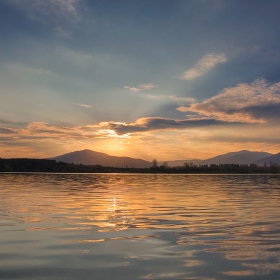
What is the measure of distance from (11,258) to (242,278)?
23.5 ft

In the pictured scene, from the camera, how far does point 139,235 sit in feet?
51.7

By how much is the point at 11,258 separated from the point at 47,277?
266 centimetres

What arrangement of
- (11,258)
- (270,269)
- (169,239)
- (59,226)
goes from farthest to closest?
(59,226) → (169,239) → (11,258) → (270,269)

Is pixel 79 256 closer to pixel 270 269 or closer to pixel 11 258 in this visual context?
pixel 11 258

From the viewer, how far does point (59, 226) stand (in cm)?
1820

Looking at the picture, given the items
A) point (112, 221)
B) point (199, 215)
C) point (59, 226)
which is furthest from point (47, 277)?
point (199, 215)

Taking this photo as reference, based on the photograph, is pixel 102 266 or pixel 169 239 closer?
pixel 102 266

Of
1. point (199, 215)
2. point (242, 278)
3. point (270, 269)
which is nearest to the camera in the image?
point (242, 278)

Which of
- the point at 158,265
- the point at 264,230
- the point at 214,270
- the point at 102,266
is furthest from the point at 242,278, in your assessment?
the point at 264,230

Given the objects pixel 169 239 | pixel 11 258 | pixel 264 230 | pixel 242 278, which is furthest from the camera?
pixel 264 230

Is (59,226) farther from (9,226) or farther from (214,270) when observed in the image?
(214,270)

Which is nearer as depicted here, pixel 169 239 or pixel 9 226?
pixel 169 239

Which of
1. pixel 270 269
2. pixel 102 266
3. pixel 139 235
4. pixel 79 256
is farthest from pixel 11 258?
pixel 270 269

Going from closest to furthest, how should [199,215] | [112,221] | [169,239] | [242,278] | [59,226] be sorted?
[242,278] < [169,239] < [59,226] < [112,221] < [199,215]
